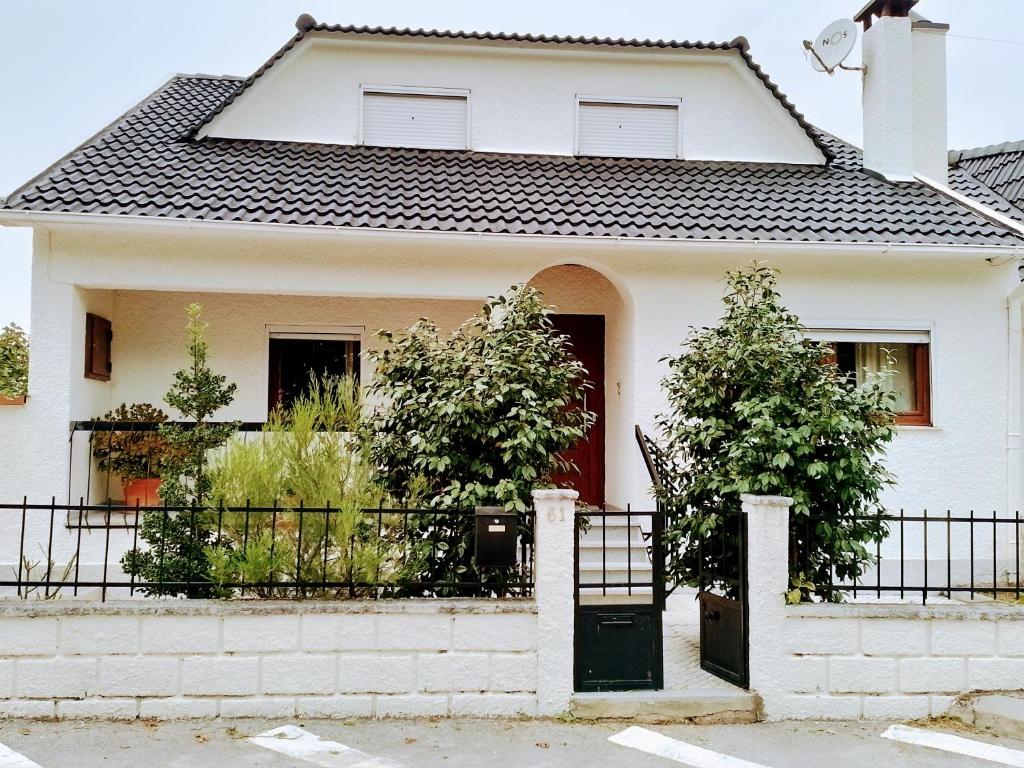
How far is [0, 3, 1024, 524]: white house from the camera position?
8.38 meters

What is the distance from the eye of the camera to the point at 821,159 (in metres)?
11.0

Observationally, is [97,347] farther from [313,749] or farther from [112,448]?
[313,749]

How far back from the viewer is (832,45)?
427 inches

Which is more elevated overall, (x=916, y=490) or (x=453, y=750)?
(x=916, y=490)

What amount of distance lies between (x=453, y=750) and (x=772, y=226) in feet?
21.2

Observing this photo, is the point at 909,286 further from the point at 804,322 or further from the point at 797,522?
the point at 797,522

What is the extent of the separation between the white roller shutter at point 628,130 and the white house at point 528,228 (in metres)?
0.03

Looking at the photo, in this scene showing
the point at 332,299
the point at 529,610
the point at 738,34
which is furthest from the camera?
the point at 738,34

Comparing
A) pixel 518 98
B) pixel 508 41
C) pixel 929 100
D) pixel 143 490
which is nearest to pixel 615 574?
pixel 143 490

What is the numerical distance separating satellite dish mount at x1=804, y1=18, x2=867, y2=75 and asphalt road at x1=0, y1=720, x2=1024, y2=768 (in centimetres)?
854

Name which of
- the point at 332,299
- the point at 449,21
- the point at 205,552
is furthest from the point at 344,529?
the point at 449,21

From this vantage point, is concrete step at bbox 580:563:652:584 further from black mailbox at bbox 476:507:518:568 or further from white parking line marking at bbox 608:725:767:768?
white parking line marking at bbox 608:725:767:768

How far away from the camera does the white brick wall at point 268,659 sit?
5016 mm

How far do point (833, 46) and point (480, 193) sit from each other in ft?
17.1
